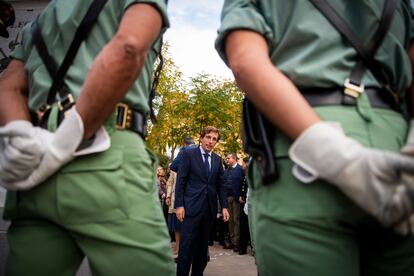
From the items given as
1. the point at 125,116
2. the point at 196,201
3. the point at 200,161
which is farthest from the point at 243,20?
the point at 200,161

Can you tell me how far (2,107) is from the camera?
1.46 m

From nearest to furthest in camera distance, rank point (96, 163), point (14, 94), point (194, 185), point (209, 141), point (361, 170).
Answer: point (361, 170) → point (96, 163) → point (14, 94) → point (194, 185) → point (209, 141)

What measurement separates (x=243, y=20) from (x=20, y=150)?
0.80 m

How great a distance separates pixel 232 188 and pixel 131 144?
27.5ft

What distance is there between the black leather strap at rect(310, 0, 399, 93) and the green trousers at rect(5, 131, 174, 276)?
0.78m

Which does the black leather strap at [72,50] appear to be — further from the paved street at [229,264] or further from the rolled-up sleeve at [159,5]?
the paved street at [229,264]

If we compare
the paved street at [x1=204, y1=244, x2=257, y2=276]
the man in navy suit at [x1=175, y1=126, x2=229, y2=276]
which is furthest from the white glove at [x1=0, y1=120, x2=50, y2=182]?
the paved street at [x1=204, y1=244, x2=257, y2=276]

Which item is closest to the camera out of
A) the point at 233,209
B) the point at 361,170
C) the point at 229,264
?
the point at 361,170

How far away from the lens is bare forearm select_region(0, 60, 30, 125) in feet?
4.68

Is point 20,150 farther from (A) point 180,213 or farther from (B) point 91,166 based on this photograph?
(A) point 180,213

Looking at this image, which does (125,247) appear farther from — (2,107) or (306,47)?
(306,47)

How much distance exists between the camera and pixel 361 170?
0.94m

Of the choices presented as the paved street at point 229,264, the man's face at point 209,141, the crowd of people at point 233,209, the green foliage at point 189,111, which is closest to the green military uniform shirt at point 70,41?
the man's face at point 209,141

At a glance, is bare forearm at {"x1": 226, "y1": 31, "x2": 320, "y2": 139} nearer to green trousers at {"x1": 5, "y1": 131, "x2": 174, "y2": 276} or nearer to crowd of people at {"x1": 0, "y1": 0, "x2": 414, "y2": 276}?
crowd of people at {"x1": 0, "y1": 0, "x2": 414, "y2": 276}
